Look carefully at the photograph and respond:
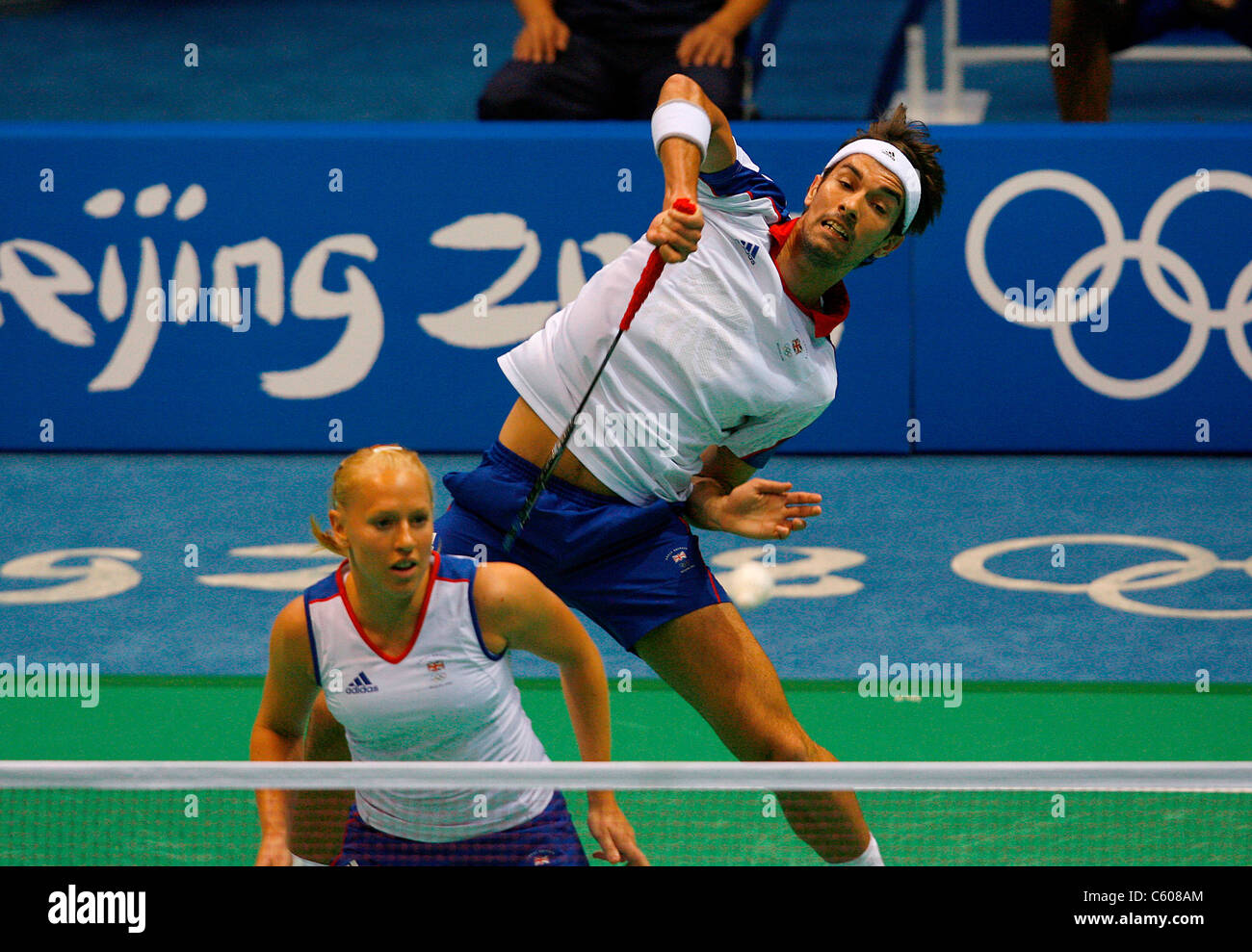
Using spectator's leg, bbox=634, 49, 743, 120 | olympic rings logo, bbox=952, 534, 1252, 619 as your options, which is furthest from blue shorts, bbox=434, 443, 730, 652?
spectator's leg, bbox=634, 49, 743, 120

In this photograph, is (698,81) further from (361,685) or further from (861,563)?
(361,685)

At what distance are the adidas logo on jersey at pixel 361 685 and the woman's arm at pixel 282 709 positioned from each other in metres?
0.11

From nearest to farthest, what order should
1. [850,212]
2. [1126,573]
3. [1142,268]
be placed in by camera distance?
[850,212], [1126,573], [1142,268]

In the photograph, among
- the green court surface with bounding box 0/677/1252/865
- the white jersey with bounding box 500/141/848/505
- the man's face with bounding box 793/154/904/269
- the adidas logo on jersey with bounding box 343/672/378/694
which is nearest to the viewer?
the adidas logo on jersey with bounding box 343/672/378/694

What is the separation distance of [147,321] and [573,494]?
4.06 meters

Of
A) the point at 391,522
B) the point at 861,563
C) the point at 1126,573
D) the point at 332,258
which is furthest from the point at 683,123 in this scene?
the point at 332,258

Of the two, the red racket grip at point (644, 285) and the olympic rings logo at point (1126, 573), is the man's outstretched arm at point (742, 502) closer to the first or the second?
the red racket grip at point (644, 285)

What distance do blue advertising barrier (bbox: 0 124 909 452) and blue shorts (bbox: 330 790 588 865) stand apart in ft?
13.8

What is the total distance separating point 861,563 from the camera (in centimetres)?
657

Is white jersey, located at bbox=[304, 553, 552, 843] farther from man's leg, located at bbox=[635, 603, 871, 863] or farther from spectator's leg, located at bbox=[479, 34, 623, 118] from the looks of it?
spectator's leg, located at bbox=[479, 34, 623, 118]

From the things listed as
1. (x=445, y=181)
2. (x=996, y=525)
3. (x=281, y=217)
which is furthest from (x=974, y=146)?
(x=281, y=217)

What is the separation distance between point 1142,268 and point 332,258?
11.1 ft

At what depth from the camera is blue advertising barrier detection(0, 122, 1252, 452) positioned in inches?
287

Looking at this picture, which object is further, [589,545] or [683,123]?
[589,545]
